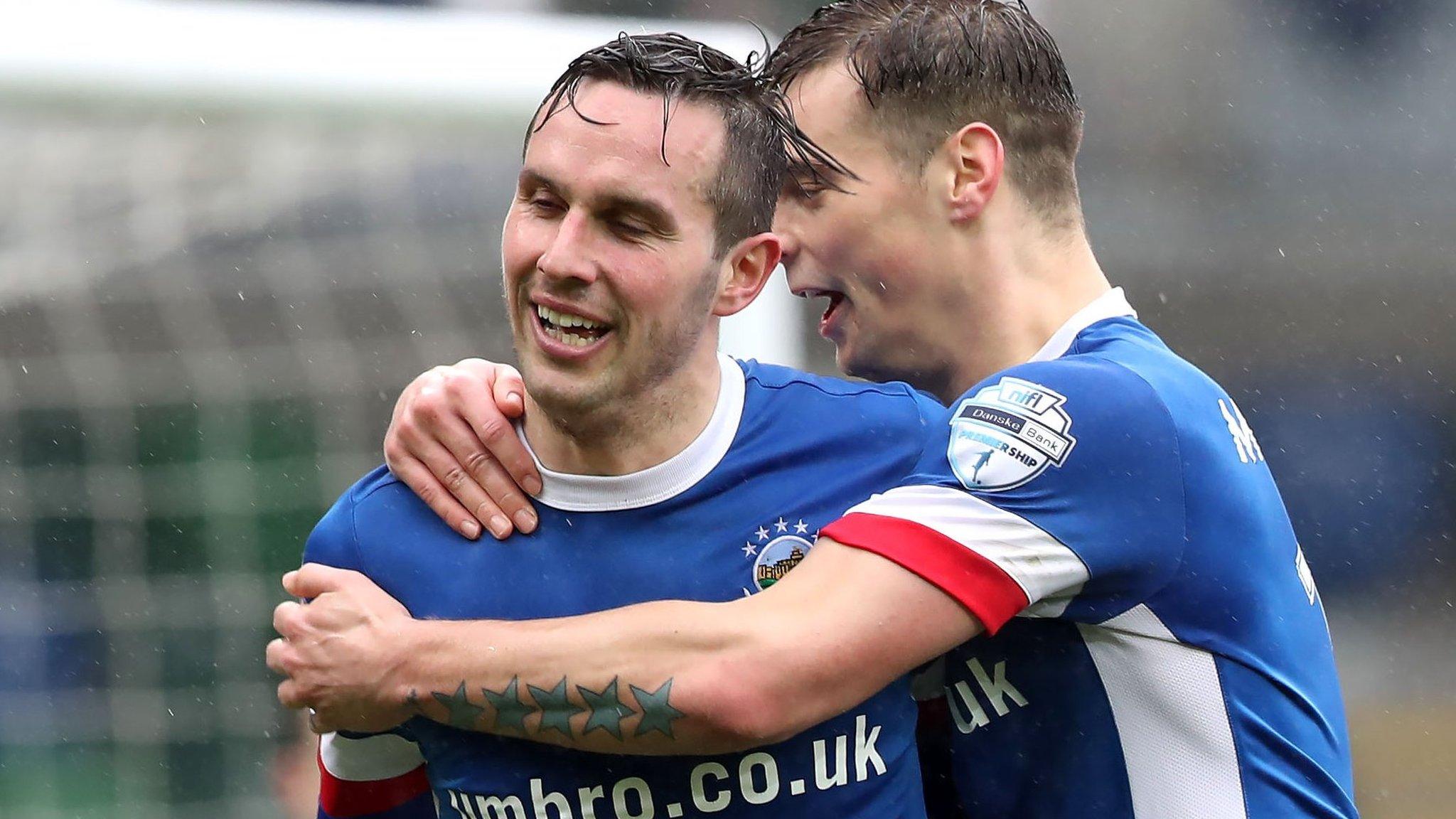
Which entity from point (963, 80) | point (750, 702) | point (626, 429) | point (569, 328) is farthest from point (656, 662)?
point (963, 80)

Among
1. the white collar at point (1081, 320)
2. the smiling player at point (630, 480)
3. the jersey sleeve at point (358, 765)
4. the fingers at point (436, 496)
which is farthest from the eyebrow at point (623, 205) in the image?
the white collar at point (1081, 320)

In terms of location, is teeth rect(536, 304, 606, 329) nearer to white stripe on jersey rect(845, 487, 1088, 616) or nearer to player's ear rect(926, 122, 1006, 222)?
white stripe on jersey rect(845, 487, 1088, 616)

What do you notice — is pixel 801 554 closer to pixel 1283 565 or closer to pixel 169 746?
pixel 1283 565

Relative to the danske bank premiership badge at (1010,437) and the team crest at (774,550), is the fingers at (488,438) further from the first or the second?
the danske bank premiership badge at (1010,437)

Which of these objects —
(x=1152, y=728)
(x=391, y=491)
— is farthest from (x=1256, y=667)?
(x=391, y=491)

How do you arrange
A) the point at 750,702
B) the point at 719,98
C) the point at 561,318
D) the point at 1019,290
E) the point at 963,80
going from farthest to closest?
the point at 963,80 → the point at 1019,290 → the point at 719,98 → the point at 561,318 → the point at 750,702

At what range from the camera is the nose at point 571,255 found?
2162mm

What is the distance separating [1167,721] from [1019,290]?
768 mm

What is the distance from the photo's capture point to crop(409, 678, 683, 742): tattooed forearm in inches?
80.4

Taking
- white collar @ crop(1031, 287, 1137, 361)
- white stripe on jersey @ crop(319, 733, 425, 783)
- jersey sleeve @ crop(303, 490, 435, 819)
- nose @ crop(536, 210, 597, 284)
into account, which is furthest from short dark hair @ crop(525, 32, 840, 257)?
white stripe on jersey @ crop(319, 733, 425, 783)

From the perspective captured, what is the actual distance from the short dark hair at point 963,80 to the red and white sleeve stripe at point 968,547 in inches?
31.8

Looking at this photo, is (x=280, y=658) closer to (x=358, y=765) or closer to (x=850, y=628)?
(x=358, y=765)

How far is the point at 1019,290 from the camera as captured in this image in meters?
2.63

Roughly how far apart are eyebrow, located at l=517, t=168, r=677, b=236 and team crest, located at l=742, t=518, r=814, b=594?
464 millimetres
